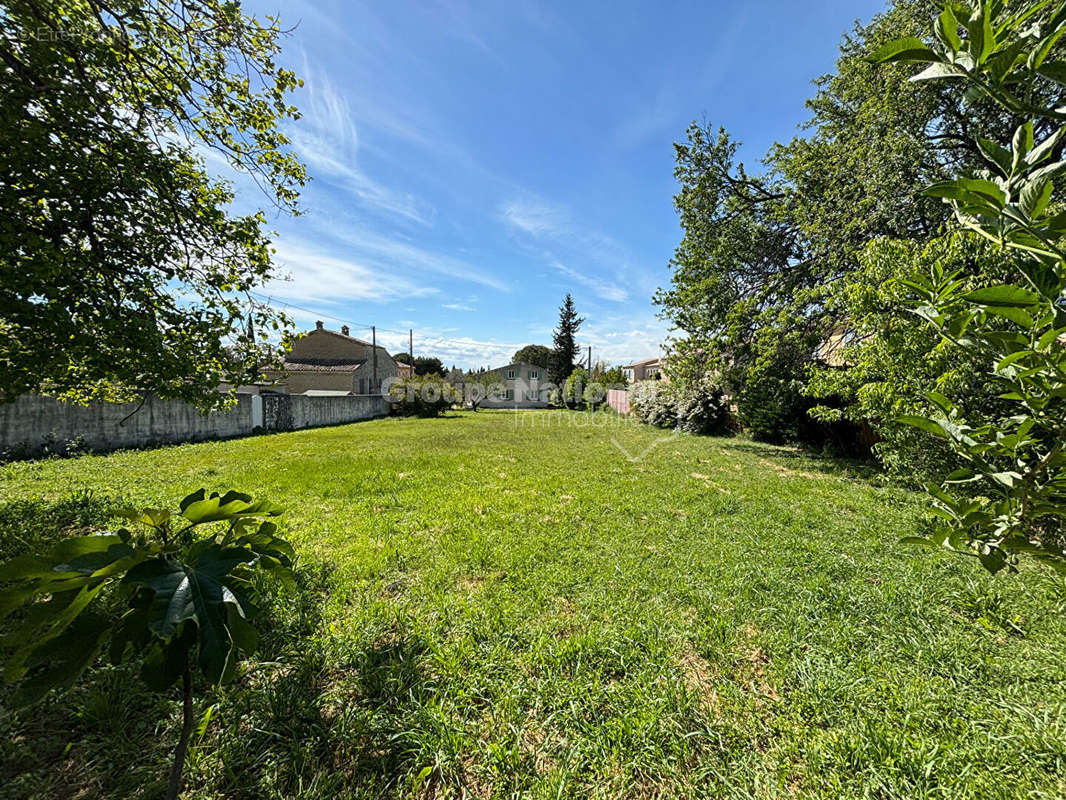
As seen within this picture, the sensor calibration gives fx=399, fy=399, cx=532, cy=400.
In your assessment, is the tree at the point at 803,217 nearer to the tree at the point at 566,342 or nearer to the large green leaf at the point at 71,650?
the large green leaf at the point at 71,650

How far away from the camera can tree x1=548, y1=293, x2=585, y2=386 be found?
127ft

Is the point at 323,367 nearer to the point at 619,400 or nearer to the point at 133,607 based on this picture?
the point at 619,400

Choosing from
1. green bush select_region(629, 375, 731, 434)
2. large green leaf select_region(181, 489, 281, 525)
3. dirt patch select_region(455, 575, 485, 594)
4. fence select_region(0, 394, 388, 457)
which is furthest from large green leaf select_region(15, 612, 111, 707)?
green bush select_region(629, 375, 731, 434)

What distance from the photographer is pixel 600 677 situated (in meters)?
2.57

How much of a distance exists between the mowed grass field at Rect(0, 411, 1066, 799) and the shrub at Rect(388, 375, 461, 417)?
19.0 m

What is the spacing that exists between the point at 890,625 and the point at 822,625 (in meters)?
0.52

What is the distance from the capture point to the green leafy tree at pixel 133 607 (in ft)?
3.06

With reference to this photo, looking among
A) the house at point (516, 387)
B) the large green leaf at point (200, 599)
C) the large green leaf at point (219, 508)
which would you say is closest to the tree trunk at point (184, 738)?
the large green leaf at point (200, 599)

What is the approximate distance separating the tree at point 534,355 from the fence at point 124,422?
115 ft

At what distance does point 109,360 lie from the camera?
3.38 meters

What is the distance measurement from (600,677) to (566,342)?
37.0m

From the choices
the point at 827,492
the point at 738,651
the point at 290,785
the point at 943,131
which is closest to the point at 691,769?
the point at 738,651

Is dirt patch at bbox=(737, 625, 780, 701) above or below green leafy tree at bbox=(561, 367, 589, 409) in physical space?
below

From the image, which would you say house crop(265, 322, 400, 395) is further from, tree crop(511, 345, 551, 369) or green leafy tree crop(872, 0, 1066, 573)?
green leafy tree crop(872, 0, 1066, 573)
